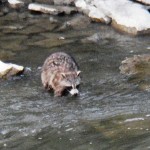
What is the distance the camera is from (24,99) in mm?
9289

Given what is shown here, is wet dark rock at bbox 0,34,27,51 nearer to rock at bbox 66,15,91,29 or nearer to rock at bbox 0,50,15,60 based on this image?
rock at bbox 0,50,15,60

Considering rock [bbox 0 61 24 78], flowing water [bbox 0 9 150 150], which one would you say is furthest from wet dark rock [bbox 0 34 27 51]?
rock [bbox 0 61 24 78]

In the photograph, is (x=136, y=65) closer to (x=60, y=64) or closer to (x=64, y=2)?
(x=60, y=64)

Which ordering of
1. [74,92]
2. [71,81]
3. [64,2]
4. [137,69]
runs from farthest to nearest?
1. [64,2]
2. [137,69]
3. [71,81]
4. [74,92]

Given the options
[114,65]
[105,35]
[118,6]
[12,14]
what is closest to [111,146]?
[114,65]

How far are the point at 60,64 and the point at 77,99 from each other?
81cm

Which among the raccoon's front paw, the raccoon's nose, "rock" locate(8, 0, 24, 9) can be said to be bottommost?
"rock" locate(8, 0, 24, 9)

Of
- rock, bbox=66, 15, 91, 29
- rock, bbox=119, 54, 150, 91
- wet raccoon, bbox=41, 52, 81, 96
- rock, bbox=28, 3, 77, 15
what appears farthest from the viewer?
rock, bbox=28, 3, 77, 15

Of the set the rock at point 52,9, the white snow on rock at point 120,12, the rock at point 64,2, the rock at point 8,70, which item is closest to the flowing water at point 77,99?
the rock at point 8,70

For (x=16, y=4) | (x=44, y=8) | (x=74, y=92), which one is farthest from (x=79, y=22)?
(x=74, y=92)

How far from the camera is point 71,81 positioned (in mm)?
9156

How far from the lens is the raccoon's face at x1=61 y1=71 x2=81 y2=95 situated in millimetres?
9070

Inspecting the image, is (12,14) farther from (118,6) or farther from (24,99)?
(24,99)

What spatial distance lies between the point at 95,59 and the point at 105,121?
11.2 ft
